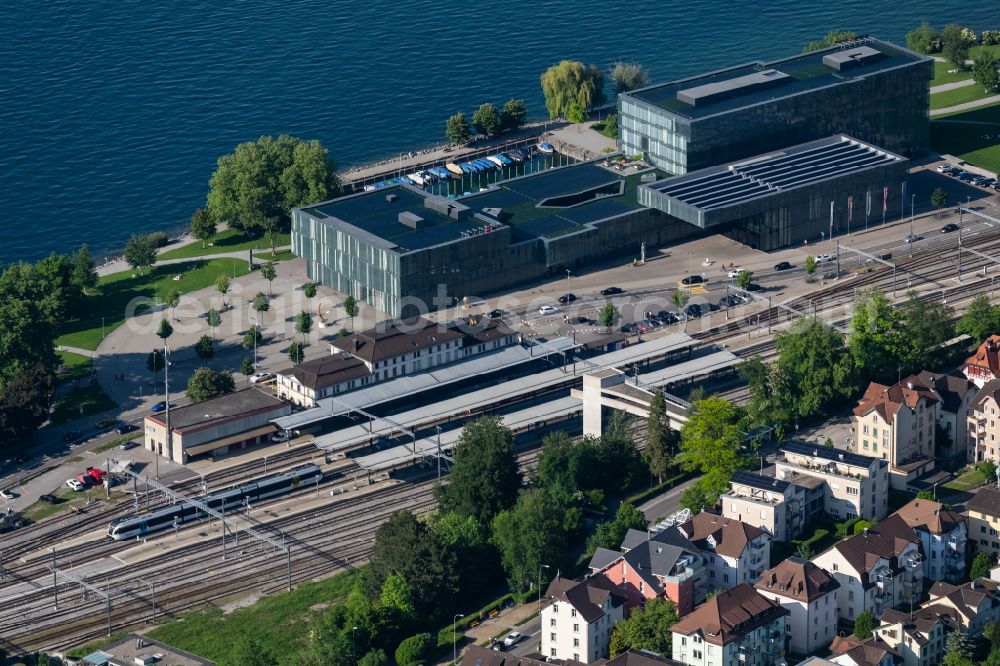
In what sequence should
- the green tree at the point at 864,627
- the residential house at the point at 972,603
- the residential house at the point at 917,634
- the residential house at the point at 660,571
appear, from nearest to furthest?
→ the residential house at the point at 917,634 < the residential house at the point at 972,603 < the green tree at the point at 864,627 < the residential house at the point at 660,571

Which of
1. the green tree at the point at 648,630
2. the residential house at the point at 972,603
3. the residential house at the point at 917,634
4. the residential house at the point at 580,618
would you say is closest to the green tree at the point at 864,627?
the residential house at the point at 917,634

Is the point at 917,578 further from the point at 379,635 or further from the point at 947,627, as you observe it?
the point at 379,635

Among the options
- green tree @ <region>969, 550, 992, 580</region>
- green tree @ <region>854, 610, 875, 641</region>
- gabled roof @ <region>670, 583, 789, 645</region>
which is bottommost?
green tree @ <region>854, 610, 875, 641</region>

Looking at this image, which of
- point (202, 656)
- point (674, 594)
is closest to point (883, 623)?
point (674, 594)

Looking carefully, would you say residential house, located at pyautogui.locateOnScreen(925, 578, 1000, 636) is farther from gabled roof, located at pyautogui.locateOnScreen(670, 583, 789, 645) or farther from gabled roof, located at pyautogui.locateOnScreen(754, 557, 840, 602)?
gabled roof, located at pyautogui.locateOnScreen(670, 583, 789, 645)

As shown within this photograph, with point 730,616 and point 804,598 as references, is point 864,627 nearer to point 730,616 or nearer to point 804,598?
point 804,598

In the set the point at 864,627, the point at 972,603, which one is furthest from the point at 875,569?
the point at 972,603

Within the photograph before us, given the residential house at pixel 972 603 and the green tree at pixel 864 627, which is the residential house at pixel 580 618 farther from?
the residential house at pixel 972 603

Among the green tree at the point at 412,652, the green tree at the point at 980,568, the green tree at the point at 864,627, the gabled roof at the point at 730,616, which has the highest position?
the gabled roof at the point at 730,616

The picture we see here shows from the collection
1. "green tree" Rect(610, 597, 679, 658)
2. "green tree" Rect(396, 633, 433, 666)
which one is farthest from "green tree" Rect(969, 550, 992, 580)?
"green tree" Rect(396, 633, 433, 666)
